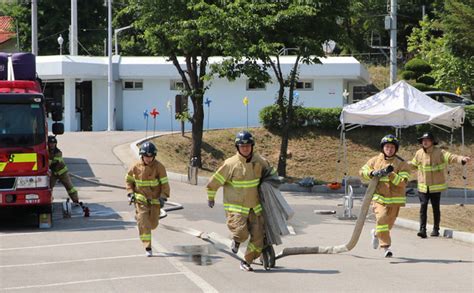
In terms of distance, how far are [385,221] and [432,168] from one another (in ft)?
10.3

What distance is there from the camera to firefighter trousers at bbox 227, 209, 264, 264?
409 inches

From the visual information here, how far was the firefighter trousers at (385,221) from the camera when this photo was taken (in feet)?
38.2

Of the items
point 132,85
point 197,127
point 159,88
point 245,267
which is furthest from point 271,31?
point 132,85

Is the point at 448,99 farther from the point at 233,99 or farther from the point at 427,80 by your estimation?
the point at 427,80

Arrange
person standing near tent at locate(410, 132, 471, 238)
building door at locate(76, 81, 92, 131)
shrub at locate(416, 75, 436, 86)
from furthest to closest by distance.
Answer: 1. shrub at locate(416, 75, 436, 86)
2. building door at locate(76, 81, 92, 131)
3. person standing near tent at locate(410, 132, 471, 238)

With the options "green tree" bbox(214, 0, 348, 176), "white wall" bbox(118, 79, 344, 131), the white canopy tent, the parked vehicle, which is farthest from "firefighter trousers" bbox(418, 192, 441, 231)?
"white wall" bbox(118, 79, 344, 131)

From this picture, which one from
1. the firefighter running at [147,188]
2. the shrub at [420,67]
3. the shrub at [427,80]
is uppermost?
the shrub at [420,67]

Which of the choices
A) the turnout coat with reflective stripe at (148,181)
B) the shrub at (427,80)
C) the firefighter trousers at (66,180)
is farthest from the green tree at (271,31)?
the shrub at (427,80)

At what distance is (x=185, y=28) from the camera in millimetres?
25672

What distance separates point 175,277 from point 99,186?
1455cm

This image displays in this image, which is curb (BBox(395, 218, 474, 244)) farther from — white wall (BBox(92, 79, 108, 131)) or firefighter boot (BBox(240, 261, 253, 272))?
white wall (BBox(92, 79, 108, 131))

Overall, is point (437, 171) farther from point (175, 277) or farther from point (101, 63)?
point (101, 63)

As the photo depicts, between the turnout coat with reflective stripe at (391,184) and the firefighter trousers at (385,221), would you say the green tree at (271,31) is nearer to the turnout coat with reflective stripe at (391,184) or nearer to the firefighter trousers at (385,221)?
the turnout coat with reflective stripe at (391,184)

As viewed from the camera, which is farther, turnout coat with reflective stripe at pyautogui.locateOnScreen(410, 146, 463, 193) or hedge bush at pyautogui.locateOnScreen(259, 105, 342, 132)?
hedge bush at pyautogui.locateOnScreen(259, 105, 342, 132)
